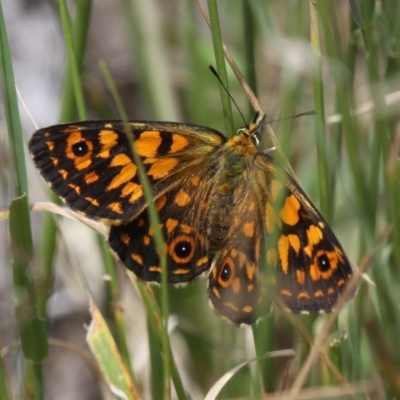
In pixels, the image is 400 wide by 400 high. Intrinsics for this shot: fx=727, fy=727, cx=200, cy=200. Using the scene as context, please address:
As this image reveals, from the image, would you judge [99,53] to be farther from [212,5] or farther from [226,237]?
[212,5]

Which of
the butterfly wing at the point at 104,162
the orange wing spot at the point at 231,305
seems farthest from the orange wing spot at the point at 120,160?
the orange wing spot at the point at 231,305

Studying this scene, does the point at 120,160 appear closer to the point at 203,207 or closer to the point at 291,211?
the point at 203,207

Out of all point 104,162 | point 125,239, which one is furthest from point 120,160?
point 125,239

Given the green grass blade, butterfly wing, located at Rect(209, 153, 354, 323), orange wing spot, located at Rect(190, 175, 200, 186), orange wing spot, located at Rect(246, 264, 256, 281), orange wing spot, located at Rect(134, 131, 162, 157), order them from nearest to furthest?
1. the green grass blade
2. butterfly wing, located at Rect(209, 153, 354, 323)
3. orange wing spot, located at Rect(246, 264, 256, 281)
4. orange wing spot, located at Rect(134, 131, 162, 157)
5. orange wing spot, located at Rect(190, 175, 200, 186)

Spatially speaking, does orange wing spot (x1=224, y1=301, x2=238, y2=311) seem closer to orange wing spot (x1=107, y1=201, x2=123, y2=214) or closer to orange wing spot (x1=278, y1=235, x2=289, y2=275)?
orange wing spot (x1=278, y1=235, x2=289, y2=275)

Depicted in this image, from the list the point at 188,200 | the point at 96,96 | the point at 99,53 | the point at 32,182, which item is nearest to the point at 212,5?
the point at 188,200

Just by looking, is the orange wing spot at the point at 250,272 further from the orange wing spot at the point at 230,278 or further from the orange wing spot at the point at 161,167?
the orange wing spot at the point at 161,167

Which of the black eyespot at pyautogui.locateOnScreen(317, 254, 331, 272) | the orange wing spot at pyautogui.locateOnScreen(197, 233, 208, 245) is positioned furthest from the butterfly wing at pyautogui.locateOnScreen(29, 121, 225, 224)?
the black eyespot at pyautogui.locateOnScreen(317, 254, 331, 272)
